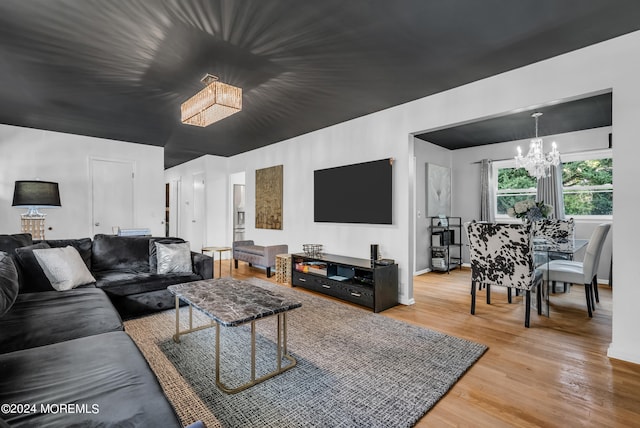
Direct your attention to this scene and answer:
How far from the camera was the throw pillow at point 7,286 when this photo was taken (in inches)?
52.7

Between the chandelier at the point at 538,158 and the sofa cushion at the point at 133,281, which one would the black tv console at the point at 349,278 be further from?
the chandelier at the point at 538,158

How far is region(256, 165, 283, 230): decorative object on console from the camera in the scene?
5668mm

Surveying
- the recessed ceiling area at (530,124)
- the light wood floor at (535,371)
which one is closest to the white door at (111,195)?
the light wood floor at (535,371)

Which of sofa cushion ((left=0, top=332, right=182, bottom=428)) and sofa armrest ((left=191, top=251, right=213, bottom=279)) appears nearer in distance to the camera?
sofa cushion ((left=0, top=332, right=182, bottom=428))

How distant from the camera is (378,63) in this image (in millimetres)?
2684

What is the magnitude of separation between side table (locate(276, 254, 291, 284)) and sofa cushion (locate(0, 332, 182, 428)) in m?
3.17

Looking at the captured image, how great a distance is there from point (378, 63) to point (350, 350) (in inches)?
98.9

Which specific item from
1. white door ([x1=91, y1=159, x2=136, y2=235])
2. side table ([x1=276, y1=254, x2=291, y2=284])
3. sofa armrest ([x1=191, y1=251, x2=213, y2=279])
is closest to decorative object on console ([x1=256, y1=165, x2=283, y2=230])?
side table ([x1=276, y1=254, x2=291, y2=284])

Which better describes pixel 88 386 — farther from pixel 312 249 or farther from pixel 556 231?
pixel 556 231

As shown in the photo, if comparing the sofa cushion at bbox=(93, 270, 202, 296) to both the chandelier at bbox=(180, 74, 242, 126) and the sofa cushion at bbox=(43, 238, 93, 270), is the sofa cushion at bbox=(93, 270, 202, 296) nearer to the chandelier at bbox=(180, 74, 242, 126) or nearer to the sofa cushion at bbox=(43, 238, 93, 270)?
the sofa cushion at bbox=(43, 238, 93, 270)

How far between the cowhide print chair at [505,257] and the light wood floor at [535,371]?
0.95 ft

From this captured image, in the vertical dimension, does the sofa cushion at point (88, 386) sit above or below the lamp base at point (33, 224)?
below

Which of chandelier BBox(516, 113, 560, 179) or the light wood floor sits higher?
chandelier BBox(516, 113, 560, 179)

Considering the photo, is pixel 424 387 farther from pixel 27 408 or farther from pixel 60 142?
pixel 60 142
